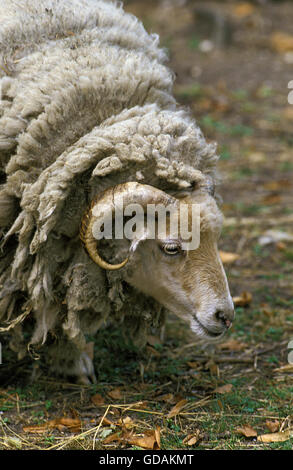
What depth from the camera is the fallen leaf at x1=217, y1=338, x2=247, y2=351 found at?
4195 millimetres

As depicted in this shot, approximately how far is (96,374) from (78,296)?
2.73ft

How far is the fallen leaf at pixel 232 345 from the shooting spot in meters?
4.20

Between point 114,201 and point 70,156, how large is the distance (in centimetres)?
30

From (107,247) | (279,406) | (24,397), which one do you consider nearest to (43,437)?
(24,397)

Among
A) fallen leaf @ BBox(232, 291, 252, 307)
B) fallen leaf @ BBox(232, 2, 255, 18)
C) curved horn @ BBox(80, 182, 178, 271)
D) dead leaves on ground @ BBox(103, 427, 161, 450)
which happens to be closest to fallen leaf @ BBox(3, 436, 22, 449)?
dead leaves on ground @ BBox(103, 427, 161, 450)

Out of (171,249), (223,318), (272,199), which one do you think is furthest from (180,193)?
(272,199)

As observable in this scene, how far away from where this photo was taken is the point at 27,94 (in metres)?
3.25

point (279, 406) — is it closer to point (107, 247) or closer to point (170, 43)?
point (107, 247)

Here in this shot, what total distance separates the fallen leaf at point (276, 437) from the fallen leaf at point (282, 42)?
8.43 metres

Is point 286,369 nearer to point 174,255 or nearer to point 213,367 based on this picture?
point 213,367

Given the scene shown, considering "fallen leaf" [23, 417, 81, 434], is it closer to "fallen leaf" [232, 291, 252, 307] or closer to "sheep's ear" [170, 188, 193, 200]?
"sheep's ear" [170, 188, 193, 200]

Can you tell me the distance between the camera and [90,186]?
315 centimetres

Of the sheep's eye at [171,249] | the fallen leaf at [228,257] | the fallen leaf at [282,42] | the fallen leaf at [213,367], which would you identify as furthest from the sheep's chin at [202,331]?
the fallen leaf at [282,42]
